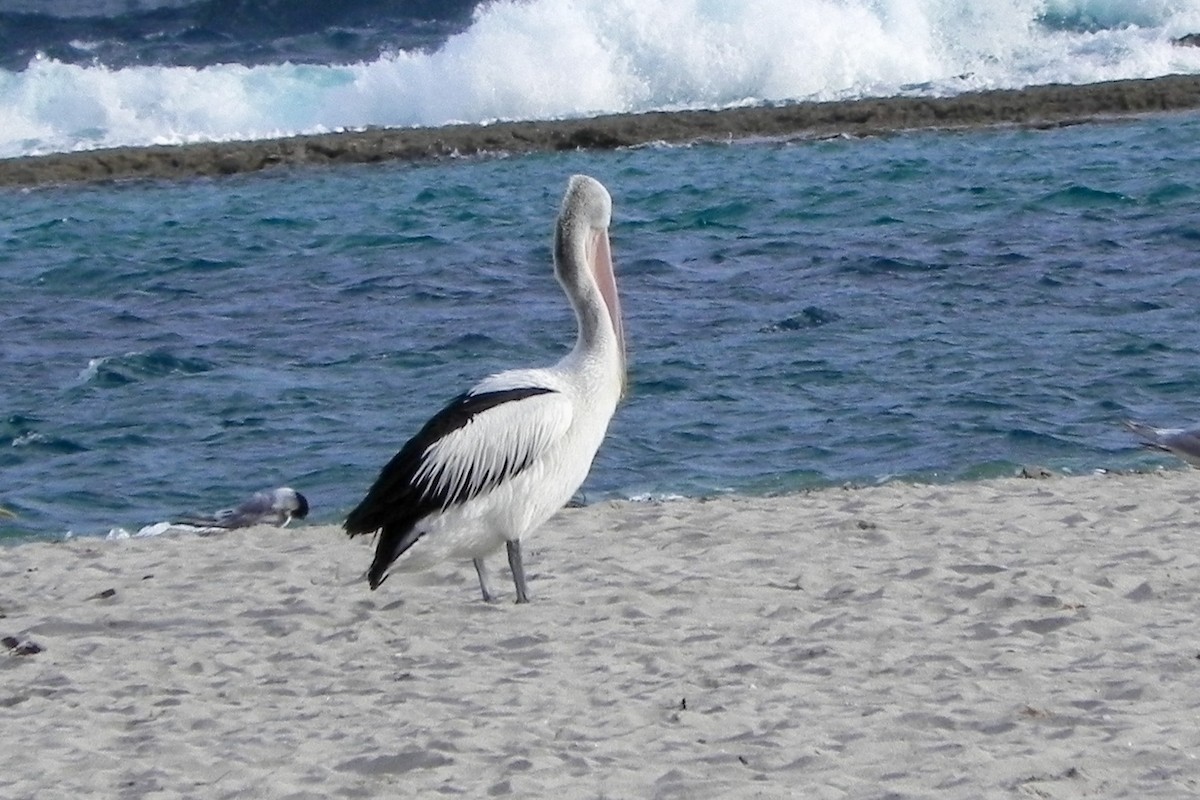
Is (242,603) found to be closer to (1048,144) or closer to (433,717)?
(433,717)

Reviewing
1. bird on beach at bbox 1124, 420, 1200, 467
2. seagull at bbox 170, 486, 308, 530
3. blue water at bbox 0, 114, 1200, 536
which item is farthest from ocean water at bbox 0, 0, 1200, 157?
seagull at bbox 170, 486, 308, 530

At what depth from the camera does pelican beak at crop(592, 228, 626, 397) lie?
6871mm

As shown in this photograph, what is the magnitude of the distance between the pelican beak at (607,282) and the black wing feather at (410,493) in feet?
1.43

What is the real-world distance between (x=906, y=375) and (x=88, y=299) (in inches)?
332

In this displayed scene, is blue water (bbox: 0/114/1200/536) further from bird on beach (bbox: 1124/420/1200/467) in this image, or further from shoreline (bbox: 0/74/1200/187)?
shoreline (bbox: 0/74/1200/187)

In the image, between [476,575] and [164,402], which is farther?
[164,402]

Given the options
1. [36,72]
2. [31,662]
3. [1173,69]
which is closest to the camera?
[31,662]

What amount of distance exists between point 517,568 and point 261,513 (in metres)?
3.01

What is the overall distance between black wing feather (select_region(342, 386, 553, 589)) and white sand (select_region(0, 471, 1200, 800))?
289mm

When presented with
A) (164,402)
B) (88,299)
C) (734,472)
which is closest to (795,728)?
(734,472)

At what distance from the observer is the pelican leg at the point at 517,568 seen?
667 cm

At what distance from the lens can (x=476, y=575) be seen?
23.9 ft

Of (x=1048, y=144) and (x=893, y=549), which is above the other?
(x=893, y=549)

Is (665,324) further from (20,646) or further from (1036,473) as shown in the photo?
(20,646)
